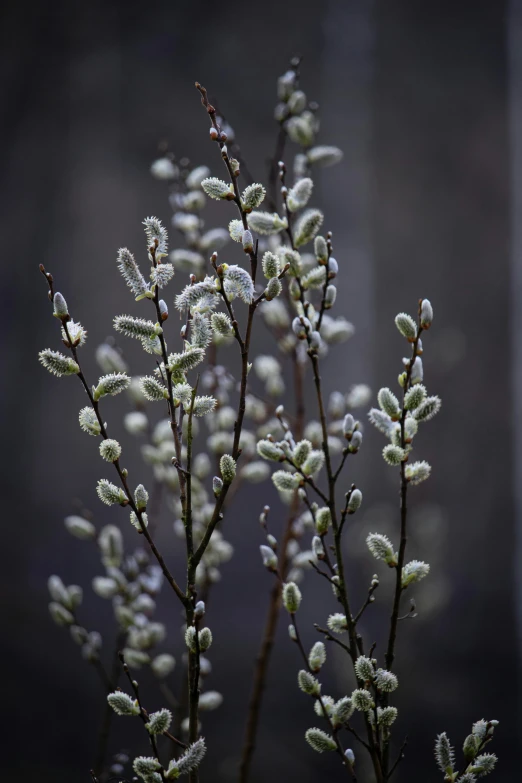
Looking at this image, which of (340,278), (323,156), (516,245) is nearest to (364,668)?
(323,156)

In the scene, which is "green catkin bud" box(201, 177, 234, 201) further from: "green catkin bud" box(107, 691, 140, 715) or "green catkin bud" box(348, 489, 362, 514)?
"green catkin bud" box(107, 691, 140, 715)

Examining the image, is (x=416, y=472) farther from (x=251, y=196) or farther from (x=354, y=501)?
(x=251, y=196)

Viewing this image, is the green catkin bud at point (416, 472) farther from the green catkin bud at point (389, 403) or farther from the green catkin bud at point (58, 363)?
the green catkin bud at point (58, 363)

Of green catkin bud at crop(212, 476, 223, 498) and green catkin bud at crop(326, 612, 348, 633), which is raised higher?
green catkin bud at crop(212, 476, 223, 498)

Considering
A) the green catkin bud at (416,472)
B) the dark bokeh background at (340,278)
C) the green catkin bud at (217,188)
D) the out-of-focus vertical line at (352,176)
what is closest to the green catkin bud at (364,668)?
the green catkin bud at (416,472)

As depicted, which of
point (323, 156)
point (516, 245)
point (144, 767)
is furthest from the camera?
point (516, 245)

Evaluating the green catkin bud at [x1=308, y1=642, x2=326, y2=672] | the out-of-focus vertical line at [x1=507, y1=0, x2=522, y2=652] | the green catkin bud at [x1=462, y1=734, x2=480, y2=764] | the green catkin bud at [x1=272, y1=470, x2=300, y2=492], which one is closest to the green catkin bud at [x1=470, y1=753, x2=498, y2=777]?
the green catkin bud at [x1=462, y1=734, x2=480, y2=764]
